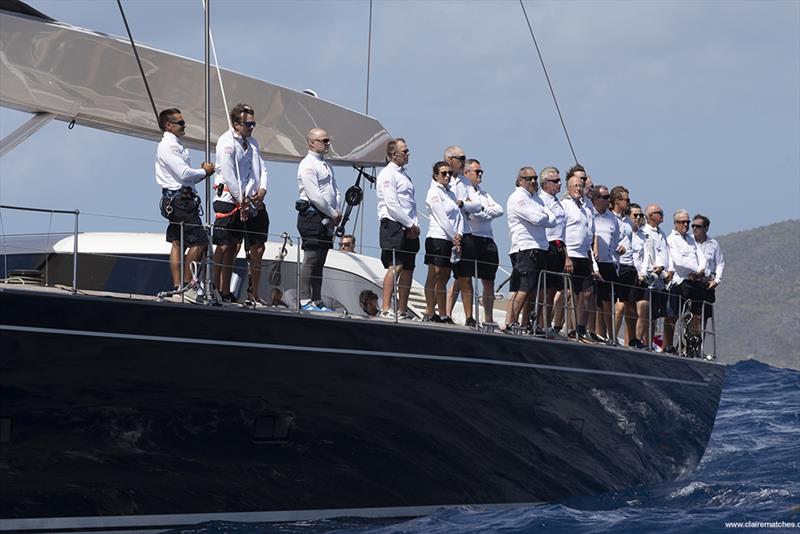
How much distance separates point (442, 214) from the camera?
36.0 ft

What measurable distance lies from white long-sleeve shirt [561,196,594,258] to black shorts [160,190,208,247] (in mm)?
4050

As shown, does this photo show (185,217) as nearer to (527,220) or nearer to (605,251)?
(527,220)

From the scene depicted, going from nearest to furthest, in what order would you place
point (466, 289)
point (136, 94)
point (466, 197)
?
point (466, 289)
point (466, 197)
point (136, 94)

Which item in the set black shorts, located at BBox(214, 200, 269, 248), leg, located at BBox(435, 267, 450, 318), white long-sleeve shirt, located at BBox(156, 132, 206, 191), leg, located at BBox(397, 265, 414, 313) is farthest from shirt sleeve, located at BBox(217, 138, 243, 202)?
leg, located at BBox(435, 267, 450, 318)

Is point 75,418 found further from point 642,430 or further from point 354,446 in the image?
point 642,430

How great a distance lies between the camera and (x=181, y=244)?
9.41 m

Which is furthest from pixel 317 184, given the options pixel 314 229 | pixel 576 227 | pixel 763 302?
pixel 763 302

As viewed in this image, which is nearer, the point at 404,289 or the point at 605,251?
the point at 404,289

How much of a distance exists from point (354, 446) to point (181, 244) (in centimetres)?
205

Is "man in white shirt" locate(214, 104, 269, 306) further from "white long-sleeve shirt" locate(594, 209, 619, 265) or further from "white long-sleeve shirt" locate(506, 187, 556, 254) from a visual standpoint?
"white long-sleeve shirt" locate(594, 209, 619, 265)

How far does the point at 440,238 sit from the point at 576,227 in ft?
6.41

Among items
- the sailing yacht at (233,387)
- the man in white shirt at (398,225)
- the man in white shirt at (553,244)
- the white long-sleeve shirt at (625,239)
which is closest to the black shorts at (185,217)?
the sailing yacht at (233,387)

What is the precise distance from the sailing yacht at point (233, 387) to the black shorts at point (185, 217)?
55 centimetres

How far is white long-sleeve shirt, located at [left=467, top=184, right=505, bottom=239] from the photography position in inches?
452
